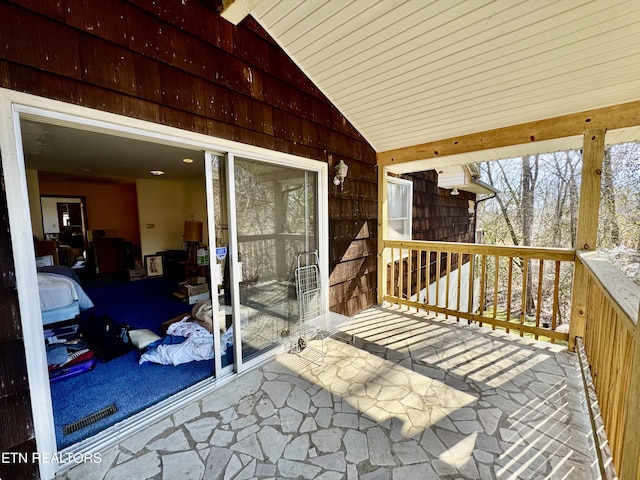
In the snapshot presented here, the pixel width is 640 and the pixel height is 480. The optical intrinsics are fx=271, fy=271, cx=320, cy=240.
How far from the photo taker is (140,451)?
5.76ft

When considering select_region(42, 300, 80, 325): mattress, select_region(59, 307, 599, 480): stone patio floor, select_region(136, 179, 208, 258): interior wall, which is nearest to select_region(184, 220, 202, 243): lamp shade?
select_region(136, 179, 208, 258): interior wall

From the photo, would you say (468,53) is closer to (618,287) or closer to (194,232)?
(618,287)

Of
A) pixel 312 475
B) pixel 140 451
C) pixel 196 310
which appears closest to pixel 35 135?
pixel 196 310

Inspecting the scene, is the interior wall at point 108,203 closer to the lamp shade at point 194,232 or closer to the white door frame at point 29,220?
the lamp shade at point 194,232

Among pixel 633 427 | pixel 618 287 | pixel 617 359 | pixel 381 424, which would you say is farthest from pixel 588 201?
pixel 381 424

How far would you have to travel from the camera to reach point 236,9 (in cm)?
217

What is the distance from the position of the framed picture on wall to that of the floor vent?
5.29 m

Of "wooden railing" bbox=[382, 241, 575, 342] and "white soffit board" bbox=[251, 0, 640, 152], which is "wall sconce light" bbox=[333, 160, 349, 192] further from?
"wooden railing" bbox=[382, 241, 575, 342]

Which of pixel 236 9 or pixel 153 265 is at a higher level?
pixel 236 9

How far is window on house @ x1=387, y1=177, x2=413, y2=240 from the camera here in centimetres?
510

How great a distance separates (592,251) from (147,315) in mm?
5596

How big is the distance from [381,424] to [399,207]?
13.6 feet

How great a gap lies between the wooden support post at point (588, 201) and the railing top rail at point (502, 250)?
0.14 m

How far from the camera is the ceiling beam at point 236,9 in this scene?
6.86 feet
